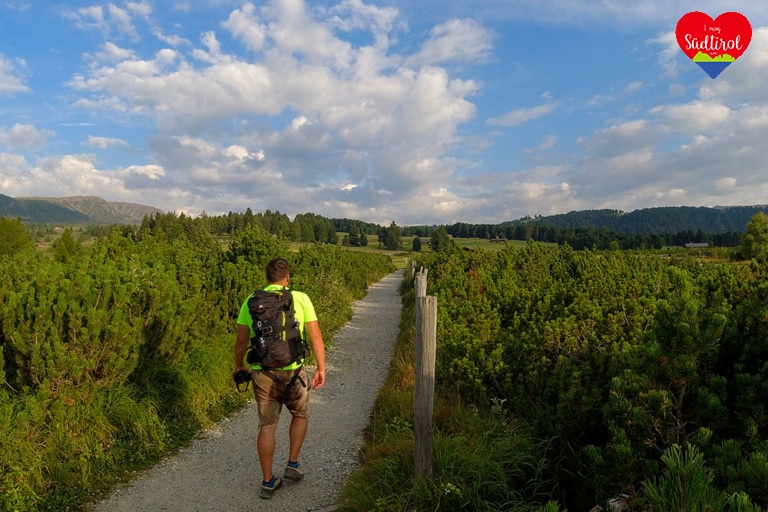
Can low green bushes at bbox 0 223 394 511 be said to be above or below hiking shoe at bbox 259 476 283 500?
above

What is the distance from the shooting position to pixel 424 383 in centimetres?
352

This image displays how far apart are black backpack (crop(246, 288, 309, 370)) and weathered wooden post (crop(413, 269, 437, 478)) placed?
1130mm

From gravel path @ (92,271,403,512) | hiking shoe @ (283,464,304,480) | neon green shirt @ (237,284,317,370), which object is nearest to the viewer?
neon green shirt @ (237,284,317,370)

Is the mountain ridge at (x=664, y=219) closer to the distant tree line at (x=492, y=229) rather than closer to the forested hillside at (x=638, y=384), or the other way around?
the distant tree line at (x=492, y=229)

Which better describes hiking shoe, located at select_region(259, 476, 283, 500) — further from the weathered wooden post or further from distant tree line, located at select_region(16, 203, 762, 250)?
distant tree line, located at select_region(16, 203, 762, 250)

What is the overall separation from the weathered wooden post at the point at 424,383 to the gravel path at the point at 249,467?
101cm

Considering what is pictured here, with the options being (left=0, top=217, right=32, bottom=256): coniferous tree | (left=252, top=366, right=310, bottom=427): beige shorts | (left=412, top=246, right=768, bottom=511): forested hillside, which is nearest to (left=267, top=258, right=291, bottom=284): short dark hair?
(left=252, top=366, right=310, bottom=427): beige shorts

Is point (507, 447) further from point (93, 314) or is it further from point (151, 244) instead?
point (151, 244)

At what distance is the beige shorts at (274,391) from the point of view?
153 inches

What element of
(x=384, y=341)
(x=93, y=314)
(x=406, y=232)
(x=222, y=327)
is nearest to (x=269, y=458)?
(x=93, y=314)

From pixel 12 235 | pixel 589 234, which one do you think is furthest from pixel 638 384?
pixel 12 235

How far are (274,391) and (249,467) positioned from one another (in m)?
1.42

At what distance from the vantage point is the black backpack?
3713 millimetres

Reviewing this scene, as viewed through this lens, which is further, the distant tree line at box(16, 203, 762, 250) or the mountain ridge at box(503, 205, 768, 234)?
the mountain ridge at box(503, 205, 768, 234)
